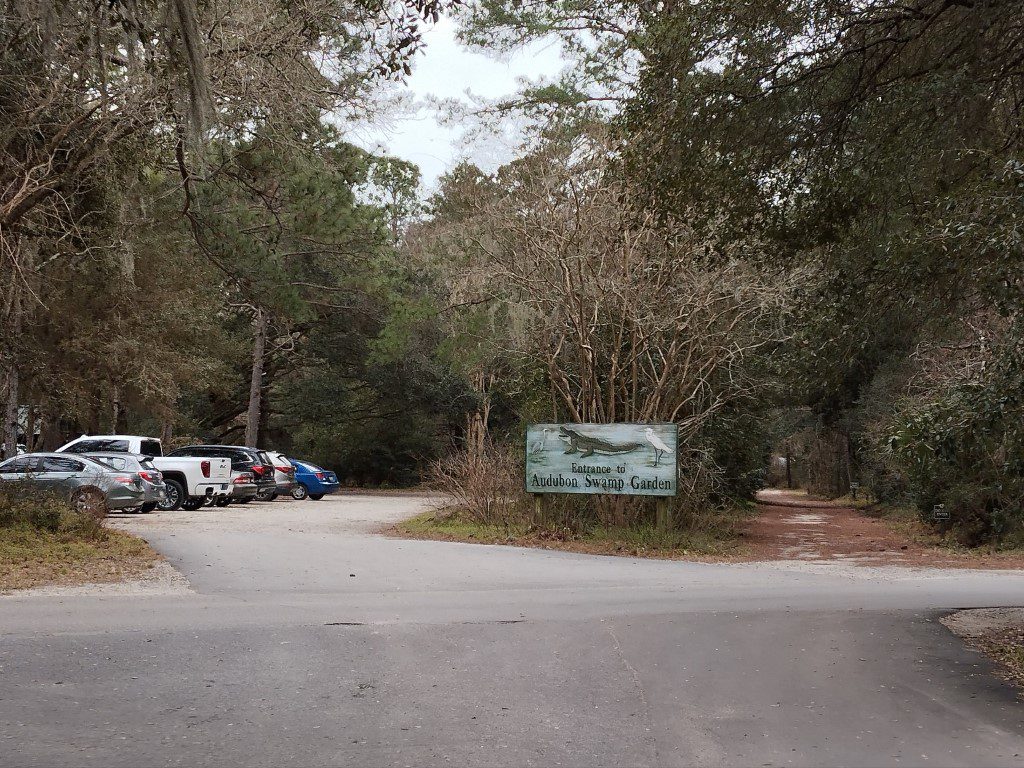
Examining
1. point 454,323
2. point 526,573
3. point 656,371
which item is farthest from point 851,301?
point 454,323

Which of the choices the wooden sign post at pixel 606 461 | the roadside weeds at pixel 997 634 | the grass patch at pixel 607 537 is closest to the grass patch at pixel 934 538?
the grass patch at pixel 607 537

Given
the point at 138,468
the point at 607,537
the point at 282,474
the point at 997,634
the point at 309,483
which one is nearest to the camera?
the point at 997,634

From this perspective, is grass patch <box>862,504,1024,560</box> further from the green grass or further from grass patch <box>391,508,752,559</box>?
the green grass

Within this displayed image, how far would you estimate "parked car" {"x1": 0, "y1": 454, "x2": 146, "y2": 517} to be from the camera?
1980 centimetres

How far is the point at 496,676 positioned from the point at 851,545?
1650cm

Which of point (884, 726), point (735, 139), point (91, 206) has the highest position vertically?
point (91, 206)

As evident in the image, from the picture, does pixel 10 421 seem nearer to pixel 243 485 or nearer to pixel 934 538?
pixel 243 485

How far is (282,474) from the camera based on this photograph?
32.3 meters

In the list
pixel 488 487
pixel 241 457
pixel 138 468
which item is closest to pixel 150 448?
pixel 241 457

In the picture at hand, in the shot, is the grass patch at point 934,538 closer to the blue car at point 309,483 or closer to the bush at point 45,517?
the bush at point 45,517

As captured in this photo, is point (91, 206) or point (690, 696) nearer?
point (690, 696)

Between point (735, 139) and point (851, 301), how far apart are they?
188cm

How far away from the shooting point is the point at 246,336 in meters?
43.9

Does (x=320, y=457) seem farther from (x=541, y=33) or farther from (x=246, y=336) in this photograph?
(x=541, y=33)
